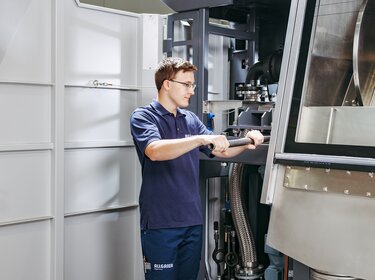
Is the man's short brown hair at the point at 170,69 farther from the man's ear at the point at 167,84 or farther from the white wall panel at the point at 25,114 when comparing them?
the white wall panel at the point at 25,114

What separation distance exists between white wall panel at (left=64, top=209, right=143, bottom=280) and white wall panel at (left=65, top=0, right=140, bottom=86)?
784mm

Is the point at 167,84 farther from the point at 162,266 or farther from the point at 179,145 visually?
the point at 162,266

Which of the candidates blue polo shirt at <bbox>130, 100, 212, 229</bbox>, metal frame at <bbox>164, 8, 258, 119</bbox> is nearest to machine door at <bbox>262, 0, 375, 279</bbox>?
blue polo shirt at <bbox>130, 100, 212, 229</bbox>

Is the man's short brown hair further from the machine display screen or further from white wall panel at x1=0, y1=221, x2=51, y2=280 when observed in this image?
white wall panel at x1=0, y1=221, x2=51, y2=280

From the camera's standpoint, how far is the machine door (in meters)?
1.51

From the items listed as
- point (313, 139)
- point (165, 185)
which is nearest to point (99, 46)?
point (165, 185)

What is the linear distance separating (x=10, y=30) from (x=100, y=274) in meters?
1.43

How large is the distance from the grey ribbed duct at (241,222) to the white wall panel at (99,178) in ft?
2.13

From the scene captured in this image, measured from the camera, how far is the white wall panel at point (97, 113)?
107 inches

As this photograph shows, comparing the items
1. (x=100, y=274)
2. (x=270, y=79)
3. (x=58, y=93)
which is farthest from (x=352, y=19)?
(x=100, y=274)

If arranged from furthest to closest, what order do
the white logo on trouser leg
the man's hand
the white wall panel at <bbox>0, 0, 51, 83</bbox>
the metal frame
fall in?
the metal frame < the white wall panel at <bbox>0, 0, 51, 83</bbox> < the white logo on trouser leg < the man's hand

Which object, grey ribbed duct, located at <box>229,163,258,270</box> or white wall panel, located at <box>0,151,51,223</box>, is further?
grey ribbed duct, located at <box>229,163,258,270</box>

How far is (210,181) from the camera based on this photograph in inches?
118

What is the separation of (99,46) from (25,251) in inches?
46.0
